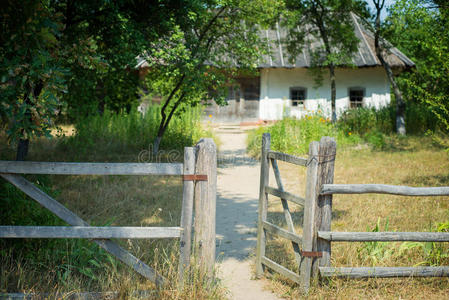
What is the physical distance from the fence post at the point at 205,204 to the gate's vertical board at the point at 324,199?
92 cm

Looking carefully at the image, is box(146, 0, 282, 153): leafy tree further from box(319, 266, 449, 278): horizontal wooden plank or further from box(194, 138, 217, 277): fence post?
box(319, 266, 449, 278): horizontal wooden plank

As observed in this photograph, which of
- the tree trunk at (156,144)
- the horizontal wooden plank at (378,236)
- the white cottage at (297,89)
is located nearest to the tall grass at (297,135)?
the tree trunk at (156,144)

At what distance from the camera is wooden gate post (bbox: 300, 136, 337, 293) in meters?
3.40

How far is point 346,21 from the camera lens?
1565 cm

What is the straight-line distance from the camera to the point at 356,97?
21203 mm

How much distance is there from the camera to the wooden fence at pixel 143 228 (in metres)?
3.06

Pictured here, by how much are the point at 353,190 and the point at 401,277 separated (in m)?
1.06

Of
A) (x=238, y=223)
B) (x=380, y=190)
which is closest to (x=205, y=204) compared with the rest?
(x=380, y=190)

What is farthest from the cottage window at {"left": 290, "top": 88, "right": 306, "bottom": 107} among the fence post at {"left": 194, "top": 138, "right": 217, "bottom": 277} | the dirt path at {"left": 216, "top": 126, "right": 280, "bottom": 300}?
the fence post at {"left": 194, "top": 138, "right": 217, "bottom": 277}

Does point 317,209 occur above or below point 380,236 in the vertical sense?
above

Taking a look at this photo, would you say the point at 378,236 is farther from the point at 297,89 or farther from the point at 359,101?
the point at 359,101

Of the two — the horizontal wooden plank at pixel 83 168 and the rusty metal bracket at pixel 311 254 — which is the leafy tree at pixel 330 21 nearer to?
the rusty metal bracket at pixel 311 254

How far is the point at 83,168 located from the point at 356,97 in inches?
789

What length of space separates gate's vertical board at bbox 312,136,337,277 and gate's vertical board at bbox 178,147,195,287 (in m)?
1.09
